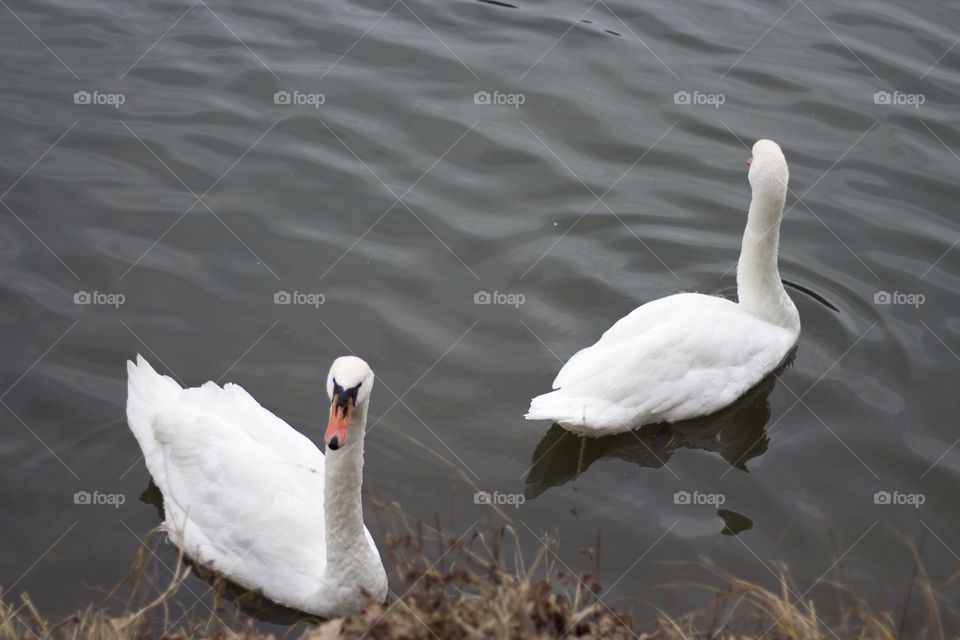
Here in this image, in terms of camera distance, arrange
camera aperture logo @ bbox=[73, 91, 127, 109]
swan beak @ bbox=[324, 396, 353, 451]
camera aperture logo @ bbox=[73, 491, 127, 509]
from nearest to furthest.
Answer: swan beak @ bbox=[324, 396, 353, 451]
camera aperture logo @ bbox=[73, 491, 127, 509]
camera aperture logo @ bbox=[73, 91, 127, 109]

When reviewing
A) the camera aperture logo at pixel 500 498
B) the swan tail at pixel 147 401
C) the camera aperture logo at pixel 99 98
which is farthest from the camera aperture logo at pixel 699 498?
the camera aperture logo at pixel 99 98

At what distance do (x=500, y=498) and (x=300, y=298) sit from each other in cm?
235

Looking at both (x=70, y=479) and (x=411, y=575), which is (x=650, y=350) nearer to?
(x=411, y=575)

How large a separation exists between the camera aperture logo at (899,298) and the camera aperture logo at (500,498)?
134 inches

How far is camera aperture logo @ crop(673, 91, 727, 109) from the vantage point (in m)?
10.2

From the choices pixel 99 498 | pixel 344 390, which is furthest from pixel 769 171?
pixel 99 498

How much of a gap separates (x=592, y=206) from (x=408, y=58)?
9.60 feet

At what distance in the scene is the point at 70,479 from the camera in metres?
6.30

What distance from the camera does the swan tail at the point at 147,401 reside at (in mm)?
6219

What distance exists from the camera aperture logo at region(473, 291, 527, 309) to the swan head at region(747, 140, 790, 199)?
72.7 inches

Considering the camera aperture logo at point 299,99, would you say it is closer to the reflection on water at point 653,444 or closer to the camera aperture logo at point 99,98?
the camera aperture logo at point 99,98

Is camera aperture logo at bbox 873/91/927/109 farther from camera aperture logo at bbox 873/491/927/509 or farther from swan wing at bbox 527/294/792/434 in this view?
camera aperture logo at bbox 873/491/927/509

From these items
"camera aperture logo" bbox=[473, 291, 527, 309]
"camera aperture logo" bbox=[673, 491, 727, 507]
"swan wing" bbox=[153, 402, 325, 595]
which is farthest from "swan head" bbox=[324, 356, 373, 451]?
"camera aperture logo" bbox=[473, 291, 527, 309]

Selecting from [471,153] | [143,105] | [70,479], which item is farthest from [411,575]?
[143,105]
